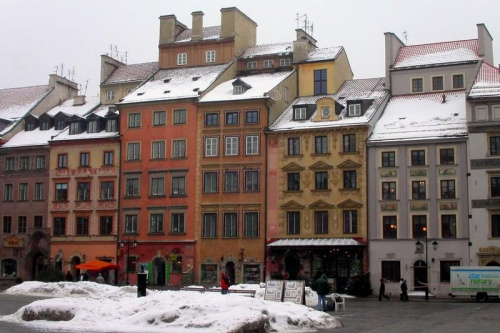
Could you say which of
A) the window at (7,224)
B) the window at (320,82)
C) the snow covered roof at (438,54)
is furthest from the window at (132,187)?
the snow covered roof at (438,54)

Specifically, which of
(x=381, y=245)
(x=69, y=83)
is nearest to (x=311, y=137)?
(x=381, y=245)

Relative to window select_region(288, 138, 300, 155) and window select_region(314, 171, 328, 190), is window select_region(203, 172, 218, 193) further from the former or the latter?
window select_region(314, 171, 328, 190)

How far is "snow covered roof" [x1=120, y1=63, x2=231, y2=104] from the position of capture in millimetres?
63438

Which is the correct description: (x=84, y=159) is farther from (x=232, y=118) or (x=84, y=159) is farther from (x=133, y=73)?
(x=232, y=118)

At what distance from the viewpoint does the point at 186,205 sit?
201 ft

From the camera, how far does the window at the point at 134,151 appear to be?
210 feet

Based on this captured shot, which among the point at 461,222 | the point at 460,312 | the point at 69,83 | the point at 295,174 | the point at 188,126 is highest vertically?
the point at 69,83

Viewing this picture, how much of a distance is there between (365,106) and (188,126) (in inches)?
551

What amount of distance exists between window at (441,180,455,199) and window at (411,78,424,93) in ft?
32.6

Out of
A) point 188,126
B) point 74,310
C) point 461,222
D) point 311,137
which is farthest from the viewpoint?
point 188,126

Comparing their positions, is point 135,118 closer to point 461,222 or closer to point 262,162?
point 262,162

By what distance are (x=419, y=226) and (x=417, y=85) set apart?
1256 cm

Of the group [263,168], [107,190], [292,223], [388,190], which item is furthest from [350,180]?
[107,190]

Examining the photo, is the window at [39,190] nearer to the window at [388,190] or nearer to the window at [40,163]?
the window at [40,163]
